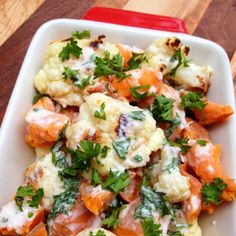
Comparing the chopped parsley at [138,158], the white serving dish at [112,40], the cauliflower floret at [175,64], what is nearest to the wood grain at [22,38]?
the white serving dish at [112,40]

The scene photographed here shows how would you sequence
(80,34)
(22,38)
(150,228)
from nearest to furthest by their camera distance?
(150,228) < (80,34) < (22,38)

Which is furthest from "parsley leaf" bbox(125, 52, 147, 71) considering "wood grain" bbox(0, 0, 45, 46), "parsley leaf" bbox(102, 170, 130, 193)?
"wood grain" bbox(0, 0, 45, 46)

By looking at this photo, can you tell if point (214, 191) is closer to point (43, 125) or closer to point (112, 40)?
point (43, 125)

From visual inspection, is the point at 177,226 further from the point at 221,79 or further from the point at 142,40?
the point at 142,40

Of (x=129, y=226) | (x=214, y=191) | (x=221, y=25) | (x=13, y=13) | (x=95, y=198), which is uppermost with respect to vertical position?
(x=13, y=13)

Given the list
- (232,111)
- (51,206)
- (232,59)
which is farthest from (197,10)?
(51,206)

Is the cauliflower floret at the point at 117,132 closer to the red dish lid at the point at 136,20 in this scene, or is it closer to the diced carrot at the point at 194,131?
the diced carrot at the point at 194,131

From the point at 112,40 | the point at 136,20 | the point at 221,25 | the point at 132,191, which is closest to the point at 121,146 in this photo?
the point at 132,191
